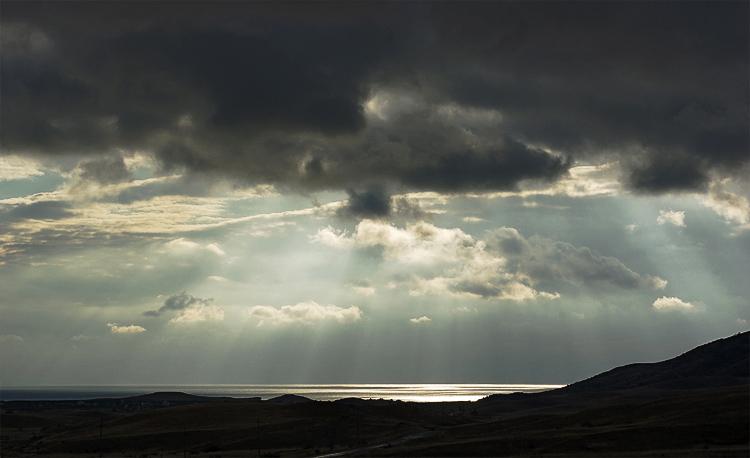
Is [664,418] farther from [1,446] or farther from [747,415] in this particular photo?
[1,446]

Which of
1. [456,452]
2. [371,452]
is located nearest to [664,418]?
[456,452]

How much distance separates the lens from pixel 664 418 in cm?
9094

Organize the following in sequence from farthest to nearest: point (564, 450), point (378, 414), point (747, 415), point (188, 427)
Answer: point (378, 414), point (188, 427), point (747, 415), point (564, 450)

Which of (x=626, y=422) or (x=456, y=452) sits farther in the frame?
(x=626, y=422)

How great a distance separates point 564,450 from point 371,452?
26063 mm

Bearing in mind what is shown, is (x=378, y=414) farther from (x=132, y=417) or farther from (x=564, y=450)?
(x=564, y=450)

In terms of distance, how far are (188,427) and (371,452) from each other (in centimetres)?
5705

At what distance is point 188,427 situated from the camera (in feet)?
437

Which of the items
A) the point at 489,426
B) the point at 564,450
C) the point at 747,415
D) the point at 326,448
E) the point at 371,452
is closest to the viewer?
the point at 564,450

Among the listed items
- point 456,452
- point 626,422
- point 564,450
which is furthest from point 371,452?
point 626,422

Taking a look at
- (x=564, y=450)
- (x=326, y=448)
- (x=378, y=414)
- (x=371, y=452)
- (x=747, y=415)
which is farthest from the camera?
(x=378, y=414)

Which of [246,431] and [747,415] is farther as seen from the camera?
[246,431]

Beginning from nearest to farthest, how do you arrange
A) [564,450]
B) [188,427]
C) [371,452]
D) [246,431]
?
[564,450]
[371,452]
[246,431]
[188,427]

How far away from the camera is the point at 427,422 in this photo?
151500mm
